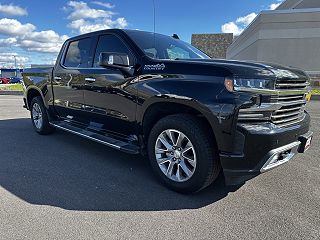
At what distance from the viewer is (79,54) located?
516 cm

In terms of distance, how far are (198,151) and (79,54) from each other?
303cm

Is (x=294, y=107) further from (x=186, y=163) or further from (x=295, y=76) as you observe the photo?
(x=186, y=163)

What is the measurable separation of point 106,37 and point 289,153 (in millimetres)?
3046

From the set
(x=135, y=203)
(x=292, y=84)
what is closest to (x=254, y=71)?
(x=292, y=84)

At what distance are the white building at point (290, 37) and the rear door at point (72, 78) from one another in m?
25.7

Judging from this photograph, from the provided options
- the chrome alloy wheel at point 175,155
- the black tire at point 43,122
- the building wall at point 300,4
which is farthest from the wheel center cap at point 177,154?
the building wall at point 300,4

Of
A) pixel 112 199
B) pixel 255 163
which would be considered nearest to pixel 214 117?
pixel 255 163

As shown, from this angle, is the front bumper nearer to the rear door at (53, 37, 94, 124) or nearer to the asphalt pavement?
the asphalt pavement

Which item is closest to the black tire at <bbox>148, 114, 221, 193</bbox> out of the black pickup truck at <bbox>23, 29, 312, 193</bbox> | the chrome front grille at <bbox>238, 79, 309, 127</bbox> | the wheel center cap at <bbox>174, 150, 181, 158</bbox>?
the black pickup truck at <bbox>23, 29, 312, 193</bbox>

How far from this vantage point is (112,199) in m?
3.36

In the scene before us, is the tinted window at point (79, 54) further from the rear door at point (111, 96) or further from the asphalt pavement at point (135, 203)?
the asphalt pavement at point (135, 203)

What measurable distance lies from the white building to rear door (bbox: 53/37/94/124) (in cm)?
2566

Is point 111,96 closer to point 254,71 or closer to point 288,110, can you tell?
point 254,71

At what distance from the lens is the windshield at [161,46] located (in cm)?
405
